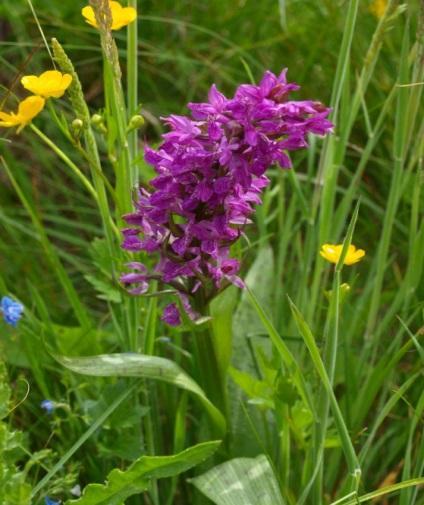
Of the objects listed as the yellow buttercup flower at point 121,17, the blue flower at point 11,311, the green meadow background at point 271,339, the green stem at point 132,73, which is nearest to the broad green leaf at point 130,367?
the green meadow background at point 271,339

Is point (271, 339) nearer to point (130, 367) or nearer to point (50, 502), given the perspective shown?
point (130, 367)

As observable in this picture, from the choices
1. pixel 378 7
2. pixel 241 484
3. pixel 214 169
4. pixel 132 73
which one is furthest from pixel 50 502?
pixel 378 7

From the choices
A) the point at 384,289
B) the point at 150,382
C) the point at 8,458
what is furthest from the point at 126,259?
the point at 384,289

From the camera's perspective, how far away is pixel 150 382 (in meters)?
1.32

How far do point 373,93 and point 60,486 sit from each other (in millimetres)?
1156

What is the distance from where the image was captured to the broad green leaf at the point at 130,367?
1.07 metres

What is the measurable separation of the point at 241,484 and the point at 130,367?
0.21 metres

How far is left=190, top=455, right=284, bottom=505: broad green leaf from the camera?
3.61 ft

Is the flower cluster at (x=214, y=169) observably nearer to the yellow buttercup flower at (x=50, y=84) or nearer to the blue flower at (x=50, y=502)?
the yellow buttercup flower at (x=50, y=84)

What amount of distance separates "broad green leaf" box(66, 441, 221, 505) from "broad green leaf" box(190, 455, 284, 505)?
70mm

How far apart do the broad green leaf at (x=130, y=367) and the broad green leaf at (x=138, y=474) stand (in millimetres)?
109

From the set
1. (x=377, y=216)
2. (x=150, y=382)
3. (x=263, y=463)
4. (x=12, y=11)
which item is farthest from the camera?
(x=12, y=11)

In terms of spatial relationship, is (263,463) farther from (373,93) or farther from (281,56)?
(281,56)

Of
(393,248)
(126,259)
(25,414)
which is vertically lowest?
(25,414)
